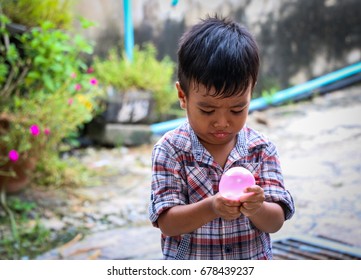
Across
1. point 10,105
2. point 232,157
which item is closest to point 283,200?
point 232,157

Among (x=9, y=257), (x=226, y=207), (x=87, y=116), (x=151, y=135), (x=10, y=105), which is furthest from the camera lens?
(x=151, y=135)

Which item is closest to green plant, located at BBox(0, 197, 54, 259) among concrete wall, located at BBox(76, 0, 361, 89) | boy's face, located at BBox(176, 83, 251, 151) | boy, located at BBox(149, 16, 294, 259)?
boy, located at BBox(149, 16, 294, 259)

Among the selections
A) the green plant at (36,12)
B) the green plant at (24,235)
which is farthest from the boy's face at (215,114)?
the green plant at (36,12)

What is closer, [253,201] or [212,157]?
[253,201]

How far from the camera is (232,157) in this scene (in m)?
1.25

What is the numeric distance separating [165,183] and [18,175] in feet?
5.69

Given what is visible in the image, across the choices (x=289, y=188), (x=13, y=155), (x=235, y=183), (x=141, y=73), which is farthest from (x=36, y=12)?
(x=235, y=183)

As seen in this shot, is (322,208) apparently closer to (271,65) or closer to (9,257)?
(9,257)

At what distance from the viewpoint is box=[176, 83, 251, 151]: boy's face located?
118cm

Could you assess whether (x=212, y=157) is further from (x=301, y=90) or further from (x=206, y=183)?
(x=301, y=90)

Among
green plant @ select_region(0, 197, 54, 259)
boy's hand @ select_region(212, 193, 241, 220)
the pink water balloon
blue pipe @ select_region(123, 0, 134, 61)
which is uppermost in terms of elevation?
blue pipe @ select_region(123, 0, 134, 61)

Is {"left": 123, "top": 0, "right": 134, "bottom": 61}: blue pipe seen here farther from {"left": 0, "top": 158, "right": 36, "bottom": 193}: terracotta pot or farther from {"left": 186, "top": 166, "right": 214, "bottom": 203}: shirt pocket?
{"left": 186, "top": 166, "right": 214, "bottom": 203}: shirt pocket

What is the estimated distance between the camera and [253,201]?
3.58ft

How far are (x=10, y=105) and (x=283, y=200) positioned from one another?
74.8 inches
